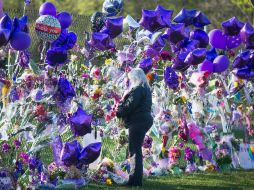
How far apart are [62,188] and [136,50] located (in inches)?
108

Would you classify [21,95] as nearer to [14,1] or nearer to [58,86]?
[58,86]

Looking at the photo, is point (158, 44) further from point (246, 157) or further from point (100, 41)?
point (246, 157)

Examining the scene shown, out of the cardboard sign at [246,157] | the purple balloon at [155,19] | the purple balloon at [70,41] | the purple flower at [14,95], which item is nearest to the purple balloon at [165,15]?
the purple balloon at [155,19]

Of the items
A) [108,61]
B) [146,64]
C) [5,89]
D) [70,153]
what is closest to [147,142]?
[146,64]

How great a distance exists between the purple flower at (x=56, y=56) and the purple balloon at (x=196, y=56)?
96.9 inches

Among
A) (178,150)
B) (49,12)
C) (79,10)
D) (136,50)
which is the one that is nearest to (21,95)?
(49,12)

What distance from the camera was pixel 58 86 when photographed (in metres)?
8.90

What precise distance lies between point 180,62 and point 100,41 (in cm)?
145

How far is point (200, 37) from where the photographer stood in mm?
11273

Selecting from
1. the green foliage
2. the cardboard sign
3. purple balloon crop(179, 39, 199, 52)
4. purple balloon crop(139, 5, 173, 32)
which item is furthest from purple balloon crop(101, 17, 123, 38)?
the green foliage

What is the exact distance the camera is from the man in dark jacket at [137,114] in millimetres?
9602

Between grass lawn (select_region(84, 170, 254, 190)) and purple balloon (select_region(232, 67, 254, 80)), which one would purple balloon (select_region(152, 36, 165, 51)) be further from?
grass lawn (select_region(84, 170, 254, 190))

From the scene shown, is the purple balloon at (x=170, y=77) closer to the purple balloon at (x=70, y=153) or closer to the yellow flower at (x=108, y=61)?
the yellow flower at (x=108, y=61)

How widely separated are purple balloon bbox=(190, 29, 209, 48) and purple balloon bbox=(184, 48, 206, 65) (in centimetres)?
49
